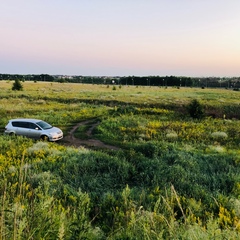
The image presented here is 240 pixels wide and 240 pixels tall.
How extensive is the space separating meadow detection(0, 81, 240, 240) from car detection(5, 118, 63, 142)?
47.1 inches

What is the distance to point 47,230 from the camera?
4.23 meters

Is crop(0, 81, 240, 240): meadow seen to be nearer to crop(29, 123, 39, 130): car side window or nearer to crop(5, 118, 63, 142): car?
crop(5, 118, 63, 142): car

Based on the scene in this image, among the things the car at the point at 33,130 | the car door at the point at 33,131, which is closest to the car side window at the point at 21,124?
the car at the point at 33,130

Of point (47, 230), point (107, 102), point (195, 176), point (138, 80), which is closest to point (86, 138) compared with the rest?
point (195, 176)

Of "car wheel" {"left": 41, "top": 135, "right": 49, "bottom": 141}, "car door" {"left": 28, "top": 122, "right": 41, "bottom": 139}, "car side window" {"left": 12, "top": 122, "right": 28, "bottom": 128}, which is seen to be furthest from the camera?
"car side window" {"left": 12, "top": 122, "right": 28, "bottom": 128}

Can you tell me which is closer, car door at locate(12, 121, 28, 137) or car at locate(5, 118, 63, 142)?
Result: car at locate(5, 118, 63, 142)

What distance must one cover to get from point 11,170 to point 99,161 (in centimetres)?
482

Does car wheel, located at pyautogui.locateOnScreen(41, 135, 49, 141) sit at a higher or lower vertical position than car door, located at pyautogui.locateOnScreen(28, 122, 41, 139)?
lower

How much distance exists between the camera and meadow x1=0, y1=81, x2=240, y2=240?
15.1 ft

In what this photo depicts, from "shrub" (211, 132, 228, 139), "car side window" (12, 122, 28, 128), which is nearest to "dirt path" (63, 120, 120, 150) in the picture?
"car side window" (12, 122, 28, 128)

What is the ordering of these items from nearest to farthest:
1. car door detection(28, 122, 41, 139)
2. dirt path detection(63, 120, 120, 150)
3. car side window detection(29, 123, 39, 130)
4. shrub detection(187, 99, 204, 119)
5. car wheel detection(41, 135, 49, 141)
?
dirt path detection(63, 120, 120, 150) → car wheel detection(41, 135, 49, 141) → car door detection(28, 122, 41, 139) → car side window detection(29, 123, 39, 130) → shrub detection(187, 99, 204, 119)

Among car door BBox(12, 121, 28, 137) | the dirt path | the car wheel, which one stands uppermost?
car door BBox(12, 121, 28, 137)

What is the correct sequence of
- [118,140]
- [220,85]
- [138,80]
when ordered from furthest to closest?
1. [138,80]
2. [220,85]
3. [118,140]

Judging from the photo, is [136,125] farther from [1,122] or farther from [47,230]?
[47,230]
